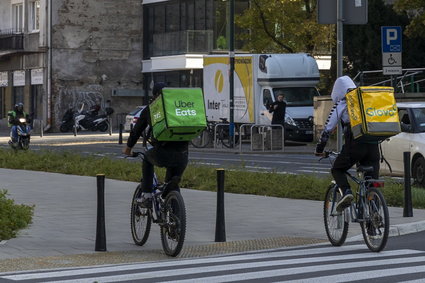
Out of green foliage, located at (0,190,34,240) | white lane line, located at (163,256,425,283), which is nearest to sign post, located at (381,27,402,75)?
green foliage, located at (0,190,34,240)

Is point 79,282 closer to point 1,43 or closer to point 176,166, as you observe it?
point 176,166

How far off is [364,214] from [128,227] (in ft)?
12.5

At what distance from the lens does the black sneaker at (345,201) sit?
40.4 ft

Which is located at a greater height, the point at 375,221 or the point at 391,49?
the point at 391,49

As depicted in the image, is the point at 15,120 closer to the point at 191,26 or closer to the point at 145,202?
the point at 191,26

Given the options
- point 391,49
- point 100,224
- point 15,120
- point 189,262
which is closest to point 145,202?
point 100,224

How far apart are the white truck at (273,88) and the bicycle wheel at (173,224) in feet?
97.9

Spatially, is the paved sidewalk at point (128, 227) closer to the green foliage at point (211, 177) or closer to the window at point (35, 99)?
the green foliage at point (211, 177)

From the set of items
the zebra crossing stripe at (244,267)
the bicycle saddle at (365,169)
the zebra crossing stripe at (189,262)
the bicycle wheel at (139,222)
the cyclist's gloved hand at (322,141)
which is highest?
the cyclist's gloved hand at (322,141)

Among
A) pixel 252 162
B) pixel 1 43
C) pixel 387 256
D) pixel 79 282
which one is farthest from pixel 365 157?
pixel 1 43

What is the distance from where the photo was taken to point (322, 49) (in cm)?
5566

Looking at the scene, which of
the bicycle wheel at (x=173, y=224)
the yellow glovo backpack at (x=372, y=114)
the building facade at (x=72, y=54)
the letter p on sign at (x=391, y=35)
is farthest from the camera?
the building facade at (x=72, y=54)

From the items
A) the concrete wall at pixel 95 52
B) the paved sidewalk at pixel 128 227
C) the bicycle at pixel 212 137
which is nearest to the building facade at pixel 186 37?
the concrete wall at pixel 95 52

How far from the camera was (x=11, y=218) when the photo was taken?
13.9m
